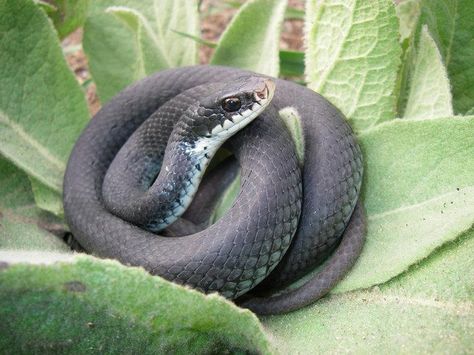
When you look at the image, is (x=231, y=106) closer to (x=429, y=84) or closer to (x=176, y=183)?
(x=176, y=183)

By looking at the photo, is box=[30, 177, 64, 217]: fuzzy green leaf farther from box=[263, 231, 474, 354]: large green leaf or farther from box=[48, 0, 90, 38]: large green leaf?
box=[263, 231, 474, 354]: large green leaf

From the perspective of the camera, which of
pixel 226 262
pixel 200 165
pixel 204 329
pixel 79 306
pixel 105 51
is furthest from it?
pixel 105 51

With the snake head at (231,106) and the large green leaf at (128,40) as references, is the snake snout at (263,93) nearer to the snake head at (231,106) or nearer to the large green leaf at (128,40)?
the snake head at (231,106)

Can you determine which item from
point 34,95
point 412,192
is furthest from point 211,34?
point 412,192

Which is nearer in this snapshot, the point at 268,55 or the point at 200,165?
the point at 200,165

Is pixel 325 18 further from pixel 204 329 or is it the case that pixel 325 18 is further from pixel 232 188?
pixel 204 329

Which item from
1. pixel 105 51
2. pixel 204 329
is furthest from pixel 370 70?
pixel 105 51

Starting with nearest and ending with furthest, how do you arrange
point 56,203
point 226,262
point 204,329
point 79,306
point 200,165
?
point 79,306 < point 204,329 < point 226,262 < point 200,165 < point 56,203
